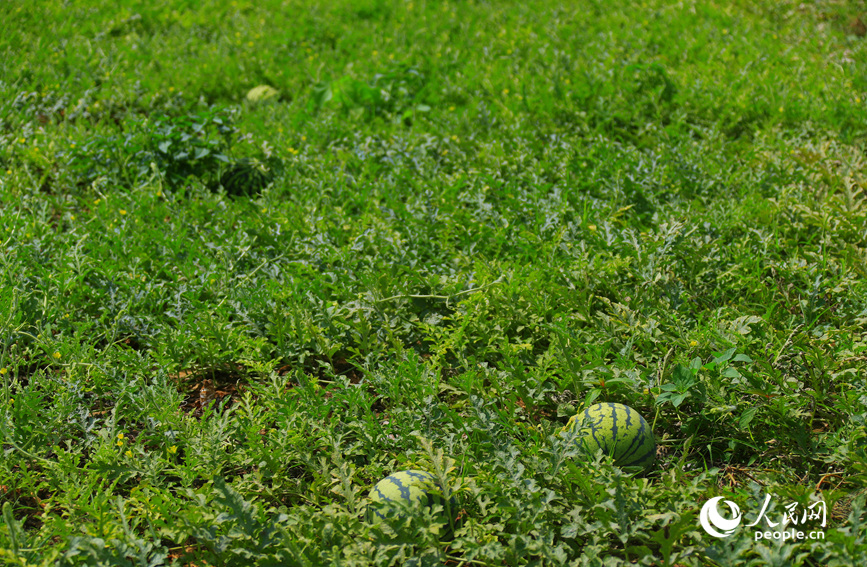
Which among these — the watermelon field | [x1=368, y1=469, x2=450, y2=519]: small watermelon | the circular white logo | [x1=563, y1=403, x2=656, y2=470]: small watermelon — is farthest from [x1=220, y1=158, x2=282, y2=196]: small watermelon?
the circular white logo

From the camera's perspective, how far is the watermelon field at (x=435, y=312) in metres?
2.41

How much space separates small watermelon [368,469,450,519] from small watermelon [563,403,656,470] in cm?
63

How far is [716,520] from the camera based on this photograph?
235 cm

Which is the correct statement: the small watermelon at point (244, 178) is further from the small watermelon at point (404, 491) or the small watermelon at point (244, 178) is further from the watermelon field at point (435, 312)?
the small watermelon at point (404, 491)

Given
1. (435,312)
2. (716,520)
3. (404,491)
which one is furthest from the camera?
(435,312)

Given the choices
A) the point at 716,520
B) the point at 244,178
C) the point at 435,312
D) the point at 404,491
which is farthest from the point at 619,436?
the point at 244,178

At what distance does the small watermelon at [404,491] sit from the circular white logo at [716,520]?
97 cm

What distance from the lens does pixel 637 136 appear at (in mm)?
5102

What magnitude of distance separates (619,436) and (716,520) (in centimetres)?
46

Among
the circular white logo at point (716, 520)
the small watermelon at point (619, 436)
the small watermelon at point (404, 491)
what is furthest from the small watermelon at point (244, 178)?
the circular white logo at point (716, 520)

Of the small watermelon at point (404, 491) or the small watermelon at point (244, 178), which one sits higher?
the small watermelon at point (244, 178)

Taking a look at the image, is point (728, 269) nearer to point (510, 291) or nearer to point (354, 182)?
point (510, 291)

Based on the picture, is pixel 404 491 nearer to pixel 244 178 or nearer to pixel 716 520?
pixel 716 520

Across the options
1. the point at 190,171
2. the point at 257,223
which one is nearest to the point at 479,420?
the point at 257,223
